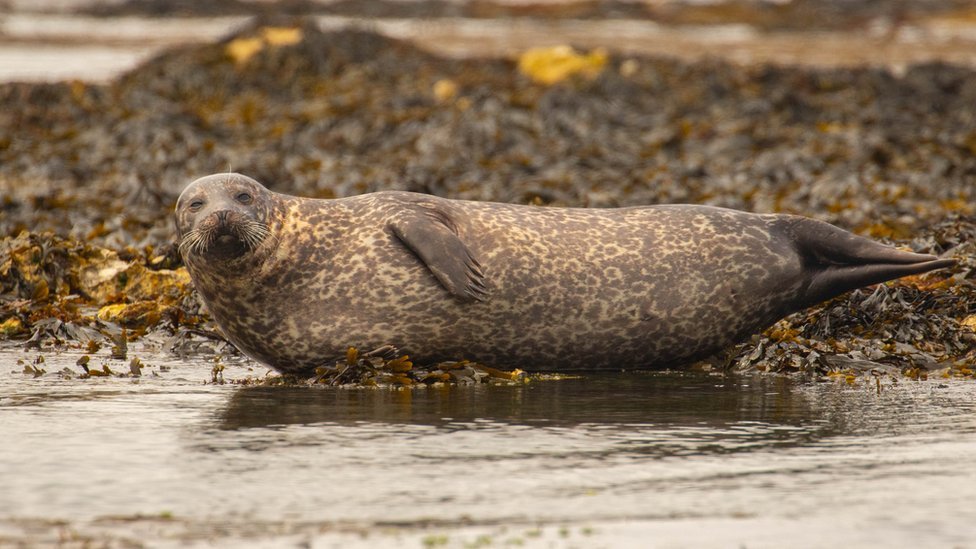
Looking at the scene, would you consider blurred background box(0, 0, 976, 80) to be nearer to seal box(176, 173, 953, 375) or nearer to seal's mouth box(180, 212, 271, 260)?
seal box(176, 173, 953, 375)

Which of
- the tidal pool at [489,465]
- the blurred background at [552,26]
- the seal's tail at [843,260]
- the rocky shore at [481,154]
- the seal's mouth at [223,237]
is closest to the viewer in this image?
the tidal pool at [489,465]

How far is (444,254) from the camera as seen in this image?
6094 millimetres

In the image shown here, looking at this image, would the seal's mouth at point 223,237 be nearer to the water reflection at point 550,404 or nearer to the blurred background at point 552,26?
the water reflection at point 550,404

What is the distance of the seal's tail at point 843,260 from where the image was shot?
6.71 metres

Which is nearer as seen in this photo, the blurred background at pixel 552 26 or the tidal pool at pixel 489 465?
the tidal pool at pixel 489 465

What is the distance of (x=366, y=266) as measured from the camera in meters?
6.27

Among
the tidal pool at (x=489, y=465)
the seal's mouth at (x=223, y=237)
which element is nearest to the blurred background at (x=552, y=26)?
the seal's mouth at (x=223, y=237)

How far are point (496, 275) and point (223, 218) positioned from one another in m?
1.19

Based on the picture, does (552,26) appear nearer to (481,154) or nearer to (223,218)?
(481,154)

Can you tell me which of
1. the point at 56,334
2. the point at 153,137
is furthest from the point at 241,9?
the point at 56,334

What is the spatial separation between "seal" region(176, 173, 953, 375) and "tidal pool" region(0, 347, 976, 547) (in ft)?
1.41

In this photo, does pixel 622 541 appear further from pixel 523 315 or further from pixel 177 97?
pixel 177 97

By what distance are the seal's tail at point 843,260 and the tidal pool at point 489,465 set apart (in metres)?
0.90

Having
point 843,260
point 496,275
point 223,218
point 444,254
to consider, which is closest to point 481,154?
point 843,260
